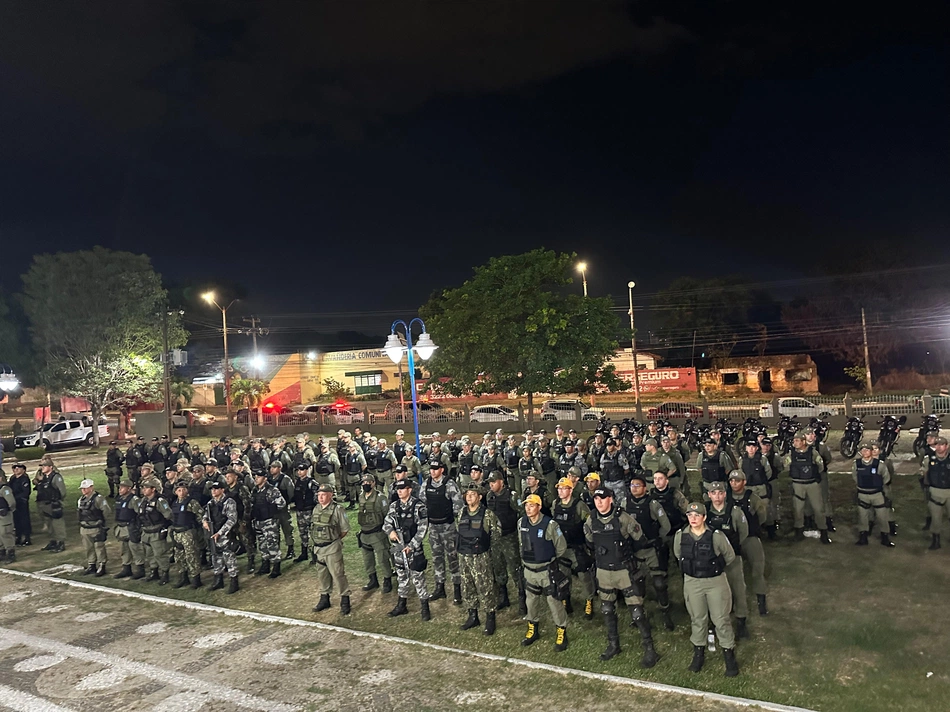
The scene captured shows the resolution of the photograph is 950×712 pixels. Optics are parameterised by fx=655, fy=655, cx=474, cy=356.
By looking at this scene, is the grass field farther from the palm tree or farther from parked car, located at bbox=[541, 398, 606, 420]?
the palm tree

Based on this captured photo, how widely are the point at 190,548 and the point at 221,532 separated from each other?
37.8 inches

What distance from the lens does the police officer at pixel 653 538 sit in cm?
833

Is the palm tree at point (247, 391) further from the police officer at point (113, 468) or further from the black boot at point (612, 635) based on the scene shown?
the black boot at point (612, 635)

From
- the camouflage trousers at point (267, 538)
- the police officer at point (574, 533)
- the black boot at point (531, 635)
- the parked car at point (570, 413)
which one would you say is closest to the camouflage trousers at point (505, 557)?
the police officer at point (574, 533)

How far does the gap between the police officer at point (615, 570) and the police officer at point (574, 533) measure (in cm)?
95

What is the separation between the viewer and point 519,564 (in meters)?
9.22

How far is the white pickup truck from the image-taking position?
34.4 meters

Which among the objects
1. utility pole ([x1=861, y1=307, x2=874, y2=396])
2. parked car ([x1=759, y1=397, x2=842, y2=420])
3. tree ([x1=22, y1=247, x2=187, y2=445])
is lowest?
parked car ([x1=759, y1=397, x2=842, y2=420])

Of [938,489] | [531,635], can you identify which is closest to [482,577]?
[531,635]

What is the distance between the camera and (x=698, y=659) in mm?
7070

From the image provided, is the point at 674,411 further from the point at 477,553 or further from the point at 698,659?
the point at 698,659

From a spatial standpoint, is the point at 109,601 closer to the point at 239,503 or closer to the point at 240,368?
the point at 239,503

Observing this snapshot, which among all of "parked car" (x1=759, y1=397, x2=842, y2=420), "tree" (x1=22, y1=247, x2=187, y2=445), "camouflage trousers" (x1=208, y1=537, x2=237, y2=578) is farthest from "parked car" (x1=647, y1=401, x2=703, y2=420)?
"tree" (x1=22, y1=247, x2=187, y2=445)

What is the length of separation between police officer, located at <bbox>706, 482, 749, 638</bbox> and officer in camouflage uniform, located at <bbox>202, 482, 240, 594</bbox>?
7.55 metres
